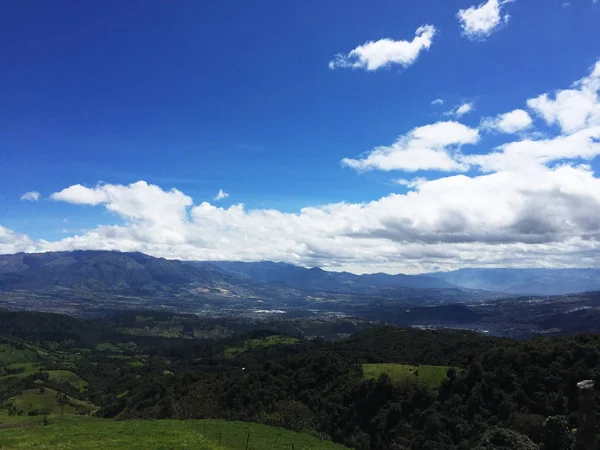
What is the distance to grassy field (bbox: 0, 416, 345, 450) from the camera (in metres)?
41.9

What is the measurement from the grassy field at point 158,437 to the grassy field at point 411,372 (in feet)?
81.7

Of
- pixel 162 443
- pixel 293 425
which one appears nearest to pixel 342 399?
pixel 293 425

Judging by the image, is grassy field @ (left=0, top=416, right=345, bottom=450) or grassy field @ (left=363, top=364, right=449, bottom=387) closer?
grassy field @ (left=0, top=416, right=345, bottom=450)

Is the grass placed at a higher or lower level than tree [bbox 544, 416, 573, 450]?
lower

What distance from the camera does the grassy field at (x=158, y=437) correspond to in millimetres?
41875

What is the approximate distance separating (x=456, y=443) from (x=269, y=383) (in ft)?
161

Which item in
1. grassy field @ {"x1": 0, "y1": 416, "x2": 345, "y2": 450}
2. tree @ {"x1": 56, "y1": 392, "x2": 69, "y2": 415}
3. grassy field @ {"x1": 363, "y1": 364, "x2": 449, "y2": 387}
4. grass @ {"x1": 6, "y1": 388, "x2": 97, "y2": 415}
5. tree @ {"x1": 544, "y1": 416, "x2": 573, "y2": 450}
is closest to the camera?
tree @ {"x1": 544, "y1": 416, "x2": 573, "y2": 450}

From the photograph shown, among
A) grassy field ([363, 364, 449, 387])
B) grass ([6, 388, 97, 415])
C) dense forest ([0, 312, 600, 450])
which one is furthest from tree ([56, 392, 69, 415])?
grassy field ([363, 364, 449, 387])

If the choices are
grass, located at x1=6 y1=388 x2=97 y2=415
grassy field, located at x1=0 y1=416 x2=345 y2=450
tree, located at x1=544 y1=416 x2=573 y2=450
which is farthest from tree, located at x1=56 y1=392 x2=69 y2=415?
tree, located at x1=544 y1=416 x2=573 y2=450

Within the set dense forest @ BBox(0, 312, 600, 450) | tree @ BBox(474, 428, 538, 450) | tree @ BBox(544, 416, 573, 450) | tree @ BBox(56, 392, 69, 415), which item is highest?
tree @ BBox(544, 416, 573, 450)

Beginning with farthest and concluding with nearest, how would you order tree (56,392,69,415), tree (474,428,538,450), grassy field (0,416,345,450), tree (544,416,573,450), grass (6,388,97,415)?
tree (56,392,69,415)
grass (6,388,97,415)
grassy field (0,416,345,450)
tree (474,428,538,450)
tree (544,416,573,450)

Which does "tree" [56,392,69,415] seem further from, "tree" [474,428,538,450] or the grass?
"tree" [474,428,538,450]

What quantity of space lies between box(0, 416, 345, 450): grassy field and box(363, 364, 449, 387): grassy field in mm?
24890

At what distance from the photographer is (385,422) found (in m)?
73.5
